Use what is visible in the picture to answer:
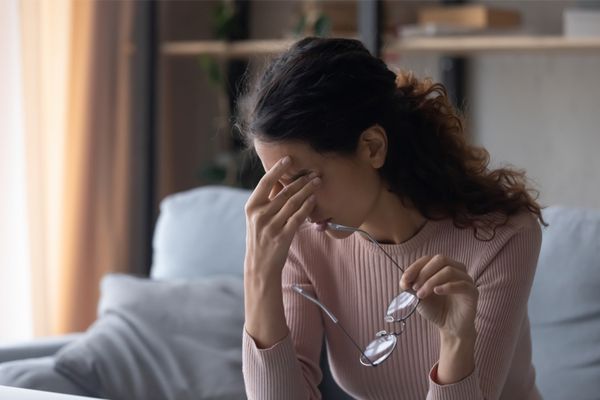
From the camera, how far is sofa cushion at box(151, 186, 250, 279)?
85.3 inches

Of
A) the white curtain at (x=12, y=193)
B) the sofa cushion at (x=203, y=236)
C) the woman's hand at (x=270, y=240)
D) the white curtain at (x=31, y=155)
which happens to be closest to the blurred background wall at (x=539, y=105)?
the white curtain at (x=31, y=155)

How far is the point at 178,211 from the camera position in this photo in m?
2.26

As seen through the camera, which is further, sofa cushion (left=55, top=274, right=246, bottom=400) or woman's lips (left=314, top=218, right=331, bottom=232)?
sofa cushion (left=55, top=274, right=246, bottom=400)

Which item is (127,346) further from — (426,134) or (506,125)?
(506,125)

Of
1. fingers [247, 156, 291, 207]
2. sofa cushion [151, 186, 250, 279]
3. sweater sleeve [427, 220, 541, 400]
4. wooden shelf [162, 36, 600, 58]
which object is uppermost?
wooden shelf [162, 36, 600, 58]

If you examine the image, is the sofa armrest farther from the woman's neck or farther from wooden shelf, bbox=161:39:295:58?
wooden shelf, bbox=161:39:295:58

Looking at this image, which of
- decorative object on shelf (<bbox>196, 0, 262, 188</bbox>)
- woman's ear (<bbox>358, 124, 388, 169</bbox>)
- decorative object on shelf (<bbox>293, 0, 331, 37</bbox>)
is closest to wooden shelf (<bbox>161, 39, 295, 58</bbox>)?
decorative object on shelf (<bbox>196, 0, 262, 188</bbox>)

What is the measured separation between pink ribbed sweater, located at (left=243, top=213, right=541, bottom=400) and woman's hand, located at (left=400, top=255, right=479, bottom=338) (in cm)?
8

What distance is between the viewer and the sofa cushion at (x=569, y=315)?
5.69 ft

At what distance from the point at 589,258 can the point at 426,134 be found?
1.64ft

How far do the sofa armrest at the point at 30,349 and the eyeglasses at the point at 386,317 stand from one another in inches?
29.7

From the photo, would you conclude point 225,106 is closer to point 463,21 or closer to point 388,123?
point 463,21

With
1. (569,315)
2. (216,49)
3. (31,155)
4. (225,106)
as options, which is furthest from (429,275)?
(225,106)

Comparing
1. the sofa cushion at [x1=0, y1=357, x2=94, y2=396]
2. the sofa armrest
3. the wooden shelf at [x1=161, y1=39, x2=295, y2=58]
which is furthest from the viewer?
the wooden shelf at [x1=161, y1=39, x2=295, y2=58]
